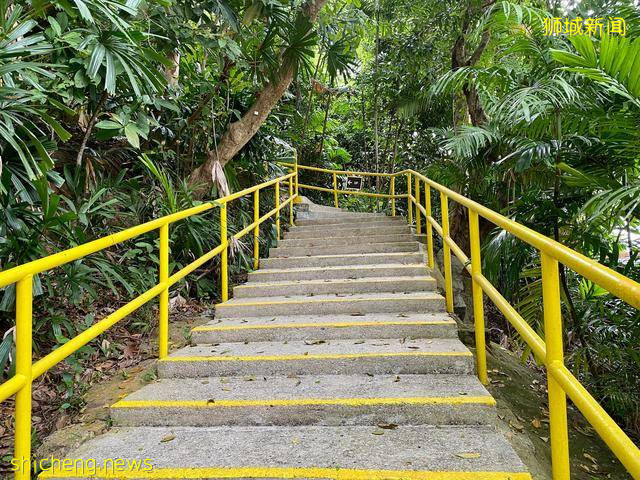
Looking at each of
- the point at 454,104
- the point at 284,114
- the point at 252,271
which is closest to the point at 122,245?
the point at 252,271

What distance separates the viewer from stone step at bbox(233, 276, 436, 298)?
3512 mm

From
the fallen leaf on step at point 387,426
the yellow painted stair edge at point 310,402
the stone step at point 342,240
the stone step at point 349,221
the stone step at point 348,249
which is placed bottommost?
the fallen leaf on step at point 387,426

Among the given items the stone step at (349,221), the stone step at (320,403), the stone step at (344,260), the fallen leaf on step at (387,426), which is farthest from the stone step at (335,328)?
the stone step at (349,221)

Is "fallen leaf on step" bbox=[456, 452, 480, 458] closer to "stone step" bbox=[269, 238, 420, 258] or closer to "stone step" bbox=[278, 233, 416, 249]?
"stone step" bbox=[269, 238, 420, 258]

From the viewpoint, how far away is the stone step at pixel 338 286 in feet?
11.5

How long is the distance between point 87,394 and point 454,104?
742 centimetres

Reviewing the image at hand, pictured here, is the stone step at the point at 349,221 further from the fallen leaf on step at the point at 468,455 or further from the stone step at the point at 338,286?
the fallen leaf on step at the point at 468,455

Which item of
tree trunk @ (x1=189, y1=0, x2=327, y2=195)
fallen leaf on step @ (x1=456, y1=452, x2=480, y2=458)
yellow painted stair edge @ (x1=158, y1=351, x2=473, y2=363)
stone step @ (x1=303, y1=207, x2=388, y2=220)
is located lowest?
fallen leaf on step @ (x1=456, y1=452, x2=480, y2=458)

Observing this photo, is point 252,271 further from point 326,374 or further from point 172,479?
point 172,479

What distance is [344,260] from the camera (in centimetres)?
439

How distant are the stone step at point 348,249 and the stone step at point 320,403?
8.63 ft

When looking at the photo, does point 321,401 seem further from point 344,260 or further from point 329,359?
point 344,260

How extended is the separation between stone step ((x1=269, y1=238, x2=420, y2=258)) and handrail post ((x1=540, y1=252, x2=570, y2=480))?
3338 millimetres

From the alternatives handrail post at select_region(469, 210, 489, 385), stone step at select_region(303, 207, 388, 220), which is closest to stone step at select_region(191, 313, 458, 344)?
handrail post at select_region(469, 210, 489, 385)
